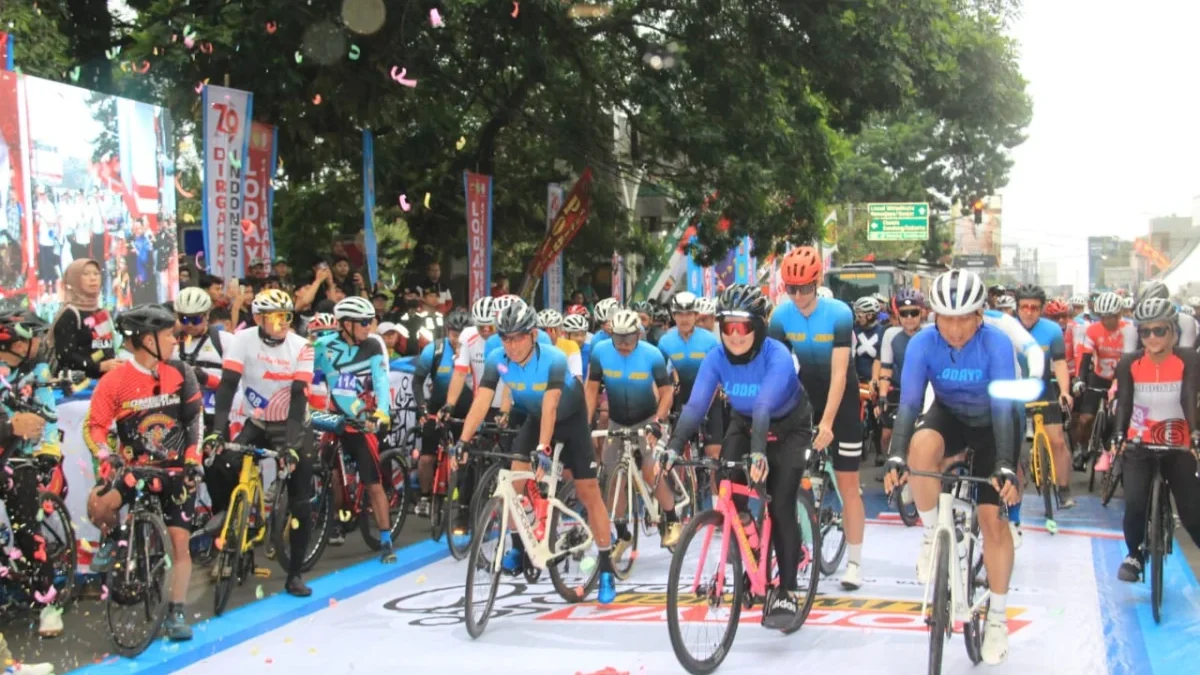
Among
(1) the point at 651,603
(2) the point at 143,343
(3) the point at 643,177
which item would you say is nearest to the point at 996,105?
(3) the point at 643,177

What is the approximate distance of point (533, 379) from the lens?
870cm

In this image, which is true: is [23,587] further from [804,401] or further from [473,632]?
[804,401]

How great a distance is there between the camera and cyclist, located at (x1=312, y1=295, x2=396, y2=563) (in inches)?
408

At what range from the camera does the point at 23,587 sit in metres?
7.94

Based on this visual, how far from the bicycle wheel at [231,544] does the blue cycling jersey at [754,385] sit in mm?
3055

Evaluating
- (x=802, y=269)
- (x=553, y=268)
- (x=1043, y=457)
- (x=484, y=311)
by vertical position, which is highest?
(x=553, y=268)

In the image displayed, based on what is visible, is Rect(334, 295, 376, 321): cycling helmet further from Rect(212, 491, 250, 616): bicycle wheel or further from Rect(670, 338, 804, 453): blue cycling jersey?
Rect(670, 338, 804, 453): blue cycling jersey

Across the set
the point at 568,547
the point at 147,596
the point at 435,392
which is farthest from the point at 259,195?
the point at 147,596

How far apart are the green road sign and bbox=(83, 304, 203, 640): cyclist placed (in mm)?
54979

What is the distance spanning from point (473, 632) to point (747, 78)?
13908mm

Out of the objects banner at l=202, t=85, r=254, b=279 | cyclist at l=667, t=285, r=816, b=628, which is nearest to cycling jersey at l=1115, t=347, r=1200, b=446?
cyclist at l=667, t=285, r=816, b=628

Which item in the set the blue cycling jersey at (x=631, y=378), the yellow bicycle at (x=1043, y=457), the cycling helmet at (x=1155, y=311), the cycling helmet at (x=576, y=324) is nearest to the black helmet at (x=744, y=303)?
the blue cycling jersey at (x=631, y=378)

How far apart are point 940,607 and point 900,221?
58.9 metres

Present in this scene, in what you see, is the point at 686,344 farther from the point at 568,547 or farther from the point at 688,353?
the point at 568,547
